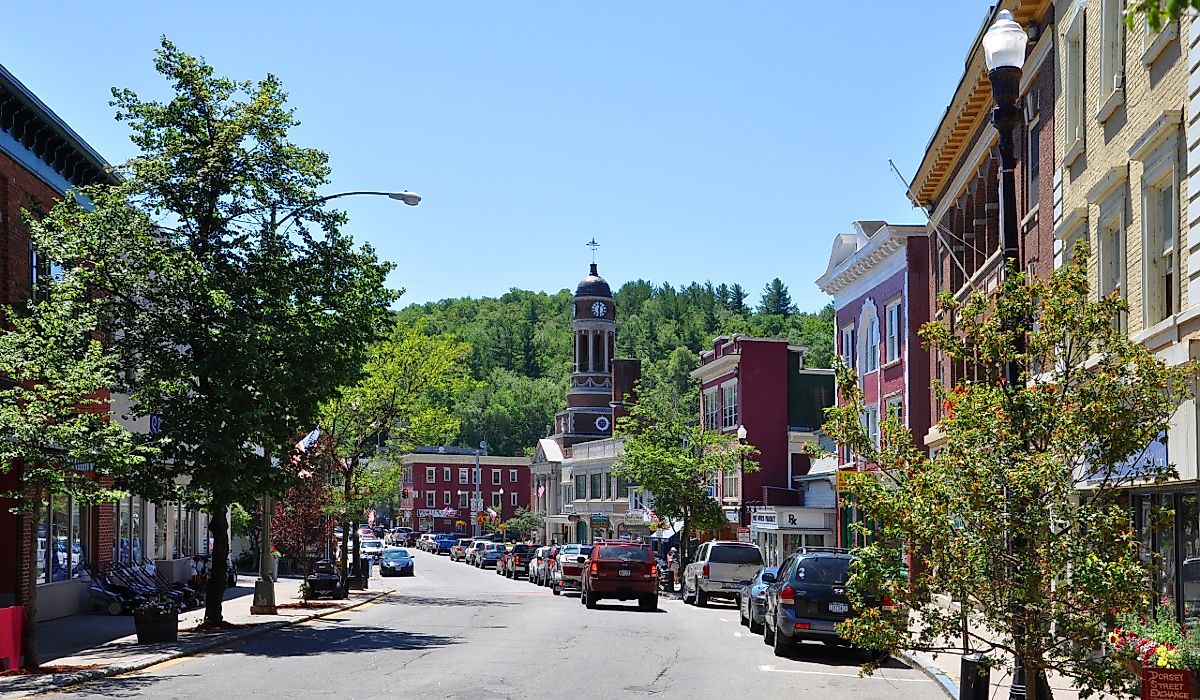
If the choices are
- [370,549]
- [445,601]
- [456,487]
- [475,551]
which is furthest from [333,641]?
[456,487]

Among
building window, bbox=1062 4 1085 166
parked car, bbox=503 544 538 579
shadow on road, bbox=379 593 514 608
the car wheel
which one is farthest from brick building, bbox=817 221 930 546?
parked car, bbox=503 544 538 579

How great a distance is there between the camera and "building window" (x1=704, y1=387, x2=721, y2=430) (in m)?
66.6

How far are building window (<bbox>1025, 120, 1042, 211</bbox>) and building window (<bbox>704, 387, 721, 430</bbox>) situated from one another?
4071 cm

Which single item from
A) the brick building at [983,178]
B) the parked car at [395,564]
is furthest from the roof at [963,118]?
the parked car at [395,564]

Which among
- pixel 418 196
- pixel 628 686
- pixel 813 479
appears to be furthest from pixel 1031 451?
pixel 813 479

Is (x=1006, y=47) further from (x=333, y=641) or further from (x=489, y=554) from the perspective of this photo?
(x=489, y=554)

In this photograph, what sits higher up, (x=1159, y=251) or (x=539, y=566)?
(x=1159, y=251)

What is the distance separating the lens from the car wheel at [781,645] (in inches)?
840

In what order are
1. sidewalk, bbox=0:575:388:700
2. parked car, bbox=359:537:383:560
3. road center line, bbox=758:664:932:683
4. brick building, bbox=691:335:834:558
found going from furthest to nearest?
1. parked car, bbox=359:537:383:560
2. brick building, bbox=691:335:834:558
3. road center line, bbox=758:664:932:683
4. sidewalk, bbox=0:575:388:700

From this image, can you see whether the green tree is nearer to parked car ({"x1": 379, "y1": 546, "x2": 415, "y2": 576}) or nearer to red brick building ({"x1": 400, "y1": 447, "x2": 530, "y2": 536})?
red brick building ({"x1": 400, "y1": 447, "x2": 530, "y2": 536})

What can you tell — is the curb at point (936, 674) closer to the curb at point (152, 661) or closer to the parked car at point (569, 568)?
the curb at point (152, 661)

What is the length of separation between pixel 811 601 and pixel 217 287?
37.7 ft

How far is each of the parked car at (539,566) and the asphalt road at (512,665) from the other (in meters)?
25.2

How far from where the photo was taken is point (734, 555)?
125 ft
